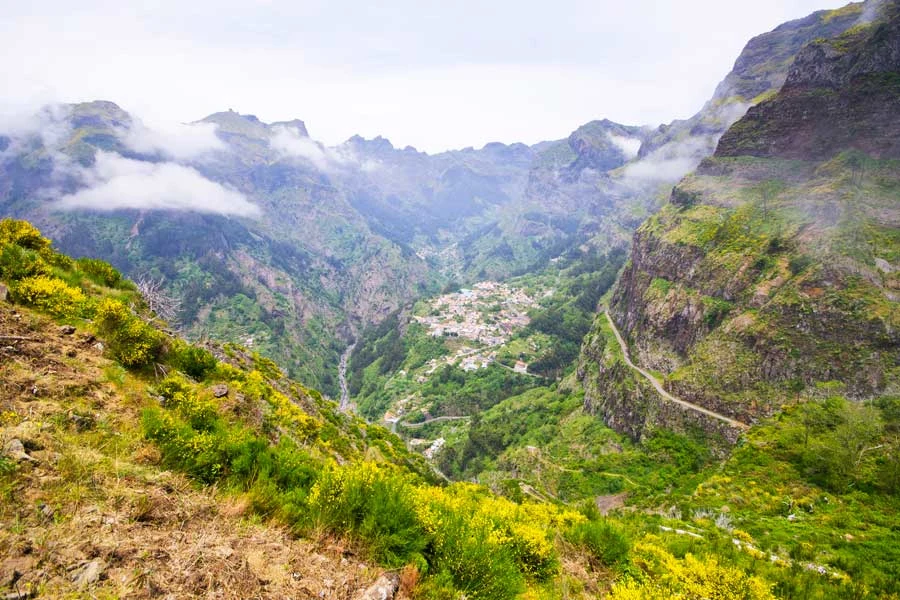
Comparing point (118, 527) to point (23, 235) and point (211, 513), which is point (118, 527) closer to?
point (211, 513)

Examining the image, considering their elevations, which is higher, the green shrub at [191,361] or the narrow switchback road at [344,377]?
the green shrub at [191,361]

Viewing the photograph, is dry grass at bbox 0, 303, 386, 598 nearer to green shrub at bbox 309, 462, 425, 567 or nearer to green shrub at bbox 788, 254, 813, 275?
green shrub at bbox 309, 462, 425, 567

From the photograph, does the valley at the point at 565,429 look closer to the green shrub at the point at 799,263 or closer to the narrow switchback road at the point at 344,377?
the green shrub at the point at 799,263

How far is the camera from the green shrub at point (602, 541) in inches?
364

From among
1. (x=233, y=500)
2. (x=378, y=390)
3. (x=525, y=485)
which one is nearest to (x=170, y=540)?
(x=233, y=500)

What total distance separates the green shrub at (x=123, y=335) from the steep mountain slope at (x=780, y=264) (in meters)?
50.1

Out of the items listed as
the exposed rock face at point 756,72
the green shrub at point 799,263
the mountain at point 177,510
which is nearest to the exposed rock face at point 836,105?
the green shrub at point 799,263

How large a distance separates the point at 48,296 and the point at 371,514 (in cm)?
1061

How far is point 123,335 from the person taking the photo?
32.4 ft

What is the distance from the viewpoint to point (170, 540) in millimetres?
4340

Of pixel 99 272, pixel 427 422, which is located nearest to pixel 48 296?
pixel 99 272

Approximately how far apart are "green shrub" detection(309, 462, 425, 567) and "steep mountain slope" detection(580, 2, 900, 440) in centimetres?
4706

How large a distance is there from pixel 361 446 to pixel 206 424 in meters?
18.0

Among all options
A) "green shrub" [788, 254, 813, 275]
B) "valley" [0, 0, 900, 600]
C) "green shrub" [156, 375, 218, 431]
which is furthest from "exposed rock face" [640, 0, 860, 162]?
"green shrub" [156, 375, 218, 431]
